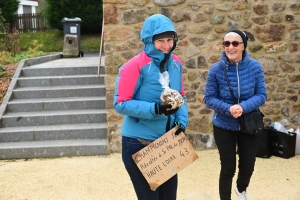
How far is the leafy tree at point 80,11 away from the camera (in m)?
15.0

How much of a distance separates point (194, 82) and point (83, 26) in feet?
36.8

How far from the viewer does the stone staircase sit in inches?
209

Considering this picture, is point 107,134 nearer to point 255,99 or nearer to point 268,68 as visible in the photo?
point 268,68

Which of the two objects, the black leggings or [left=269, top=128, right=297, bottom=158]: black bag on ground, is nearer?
the black leggings

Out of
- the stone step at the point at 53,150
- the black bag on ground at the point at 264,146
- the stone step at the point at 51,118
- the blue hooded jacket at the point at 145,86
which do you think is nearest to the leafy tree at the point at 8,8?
the stone step at the point at 51,118

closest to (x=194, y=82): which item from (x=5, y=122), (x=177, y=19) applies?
(x=177, y=19)

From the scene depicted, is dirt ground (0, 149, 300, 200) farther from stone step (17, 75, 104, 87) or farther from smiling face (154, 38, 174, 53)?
smiling face (154, 38, 174, 53)

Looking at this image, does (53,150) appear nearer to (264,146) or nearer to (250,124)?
(264,146)

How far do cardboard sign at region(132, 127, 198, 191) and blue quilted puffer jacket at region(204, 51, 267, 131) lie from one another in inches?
25.4

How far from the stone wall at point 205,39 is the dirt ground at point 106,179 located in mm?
695

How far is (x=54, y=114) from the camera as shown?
19.4 feet

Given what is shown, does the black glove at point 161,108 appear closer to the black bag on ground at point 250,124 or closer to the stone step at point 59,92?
the black bag on ground at point 250,124

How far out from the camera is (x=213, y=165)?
4.75 m

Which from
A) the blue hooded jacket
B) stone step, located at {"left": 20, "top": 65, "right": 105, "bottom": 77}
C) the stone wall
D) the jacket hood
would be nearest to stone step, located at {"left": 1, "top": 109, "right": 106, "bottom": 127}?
the stone wall
